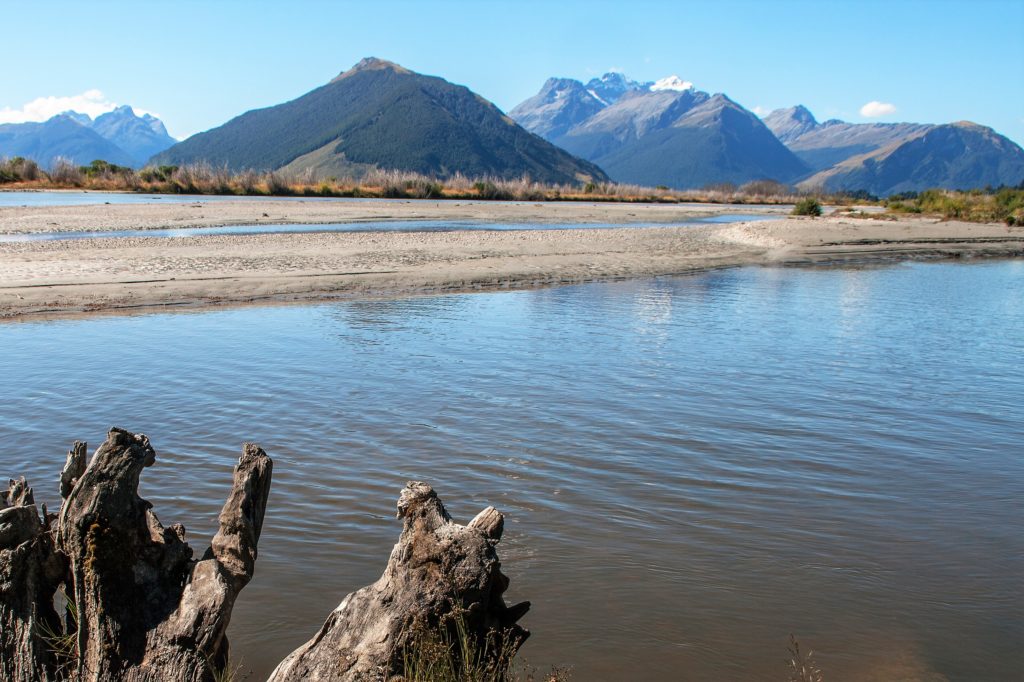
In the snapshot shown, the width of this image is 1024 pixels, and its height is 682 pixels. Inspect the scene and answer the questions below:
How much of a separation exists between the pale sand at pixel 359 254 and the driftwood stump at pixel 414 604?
1213 cm

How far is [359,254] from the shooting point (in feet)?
66.8

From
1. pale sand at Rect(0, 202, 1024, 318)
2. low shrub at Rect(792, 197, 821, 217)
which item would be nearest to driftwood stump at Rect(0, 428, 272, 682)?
pale sand at Rect(0, 202, 1024, 318)

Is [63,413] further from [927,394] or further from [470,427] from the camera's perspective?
[927,394]

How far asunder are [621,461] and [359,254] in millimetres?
14495

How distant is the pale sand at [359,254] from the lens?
50.6 ft

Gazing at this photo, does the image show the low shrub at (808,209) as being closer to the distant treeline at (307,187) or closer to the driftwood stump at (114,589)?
the distant treeline at (307,187)

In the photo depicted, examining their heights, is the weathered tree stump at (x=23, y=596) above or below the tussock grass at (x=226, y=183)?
below

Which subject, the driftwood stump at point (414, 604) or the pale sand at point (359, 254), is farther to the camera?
the pale sand at point (359, 254)

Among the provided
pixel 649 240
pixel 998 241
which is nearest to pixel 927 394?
pixel 649 240

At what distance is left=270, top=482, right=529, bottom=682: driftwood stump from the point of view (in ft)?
10.7

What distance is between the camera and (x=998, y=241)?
31875mm

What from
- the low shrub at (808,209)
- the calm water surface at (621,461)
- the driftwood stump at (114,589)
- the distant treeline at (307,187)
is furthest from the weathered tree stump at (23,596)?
the low shrub at (808,209)

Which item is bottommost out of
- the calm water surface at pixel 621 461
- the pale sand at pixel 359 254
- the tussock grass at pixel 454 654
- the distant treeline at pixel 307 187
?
the calm water surface at pixel 621 461

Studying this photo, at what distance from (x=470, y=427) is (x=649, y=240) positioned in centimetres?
2047
